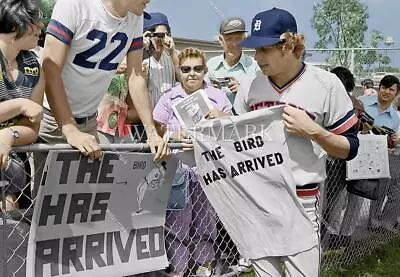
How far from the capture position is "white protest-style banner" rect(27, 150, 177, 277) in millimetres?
2590

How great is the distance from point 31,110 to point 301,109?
1304 millimetres

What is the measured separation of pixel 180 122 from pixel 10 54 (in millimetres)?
1417

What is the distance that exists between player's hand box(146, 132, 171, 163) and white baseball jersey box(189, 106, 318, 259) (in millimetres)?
177

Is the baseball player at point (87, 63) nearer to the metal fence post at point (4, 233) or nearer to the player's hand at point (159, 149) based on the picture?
the player's hand at point (159, 149)

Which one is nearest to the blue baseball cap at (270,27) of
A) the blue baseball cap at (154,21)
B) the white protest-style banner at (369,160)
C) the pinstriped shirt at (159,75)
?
the pinstriped shirt at (159,75)

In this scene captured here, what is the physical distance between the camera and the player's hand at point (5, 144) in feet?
7.61

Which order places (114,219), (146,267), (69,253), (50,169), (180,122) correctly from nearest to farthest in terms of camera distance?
1. (50,169)
2. (69,253)
3. (114,219)
4. (146,267)
5. (180,122)

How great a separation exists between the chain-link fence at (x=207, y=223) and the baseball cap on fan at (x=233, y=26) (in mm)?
1498

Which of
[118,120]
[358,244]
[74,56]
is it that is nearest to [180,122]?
[118,120]

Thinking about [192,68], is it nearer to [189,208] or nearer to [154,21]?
[154,21]

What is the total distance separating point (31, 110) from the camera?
2.48 meters

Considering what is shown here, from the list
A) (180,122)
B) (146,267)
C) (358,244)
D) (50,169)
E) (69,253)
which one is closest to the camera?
(50,169)

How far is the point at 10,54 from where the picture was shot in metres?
2.67

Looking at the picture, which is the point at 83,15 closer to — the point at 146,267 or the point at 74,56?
the point at 74,56
